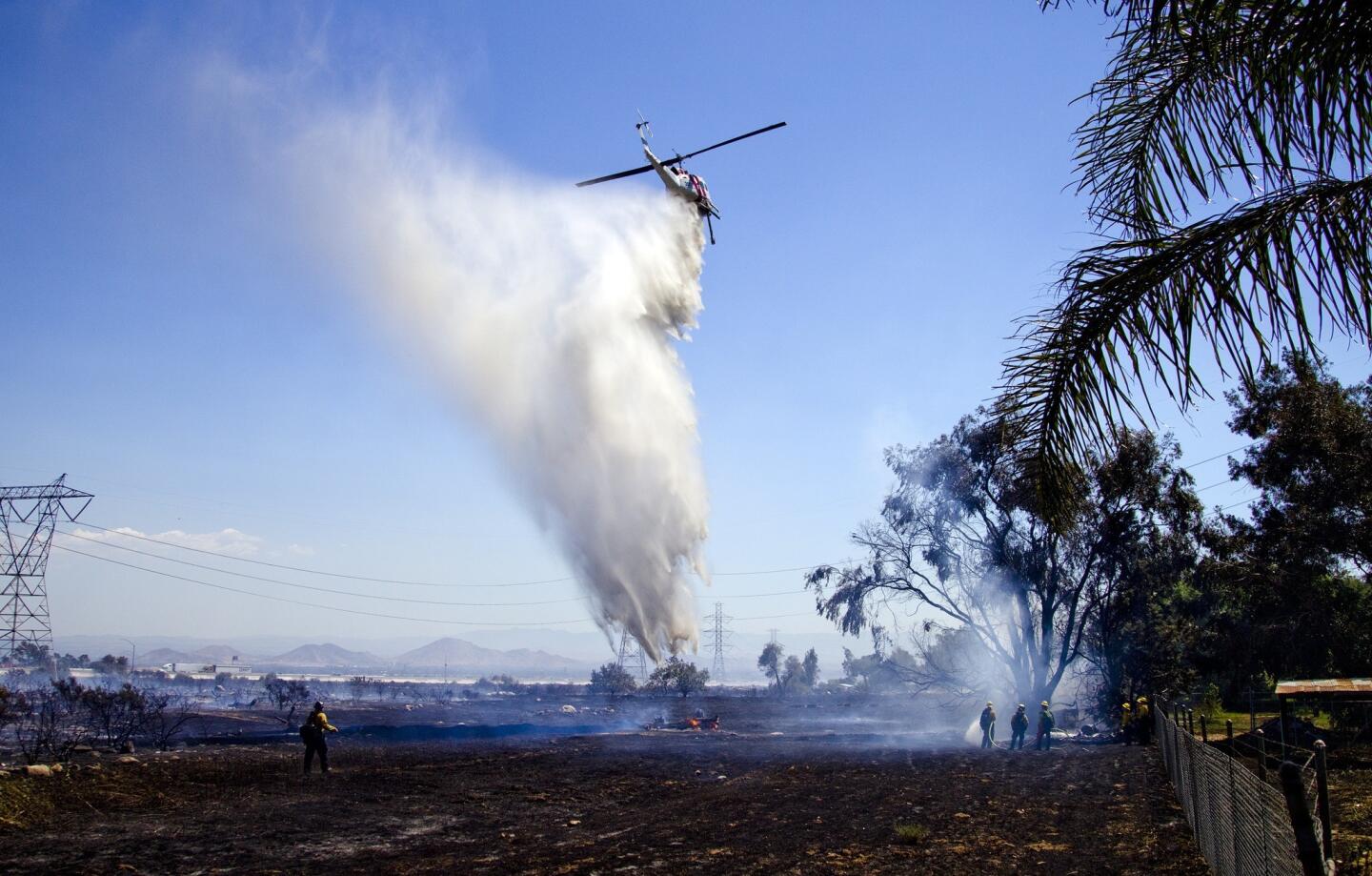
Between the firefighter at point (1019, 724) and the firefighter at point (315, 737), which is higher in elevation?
the firefighter at point (315, 737)

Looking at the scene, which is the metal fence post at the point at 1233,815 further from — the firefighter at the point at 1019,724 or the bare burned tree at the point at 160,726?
the bare burned tree at the point at 160,726

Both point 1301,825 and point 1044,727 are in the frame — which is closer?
point 1301,825

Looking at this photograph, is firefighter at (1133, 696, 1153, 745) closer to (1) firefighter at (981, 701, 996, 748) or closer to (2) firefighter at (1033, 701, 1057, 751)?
(2) firefighter at (1033, 701, 1057, 751)

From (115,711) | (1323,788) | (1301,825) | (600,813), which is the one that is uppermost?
(1301,825)

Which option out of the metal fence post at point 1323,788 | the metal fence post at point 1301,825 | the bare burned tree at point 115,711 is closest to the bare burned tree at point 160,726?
the bare burned tree at point 115,711

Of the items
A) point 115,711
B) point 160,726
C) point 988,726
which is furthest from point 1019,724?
point 115,711

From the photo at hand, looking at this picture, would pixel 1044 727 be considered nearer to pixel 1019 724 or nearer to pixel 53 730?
pixel 1019 724

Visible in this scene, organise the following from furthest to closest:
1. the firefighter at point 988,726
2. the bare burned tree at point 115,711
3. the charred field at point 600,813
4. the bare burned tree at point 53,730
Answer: the bare burned tree at point 115,711 → the firefighter at point 988,726 → the bare burned tree at point 53,730 → the charred field at point 600,813
